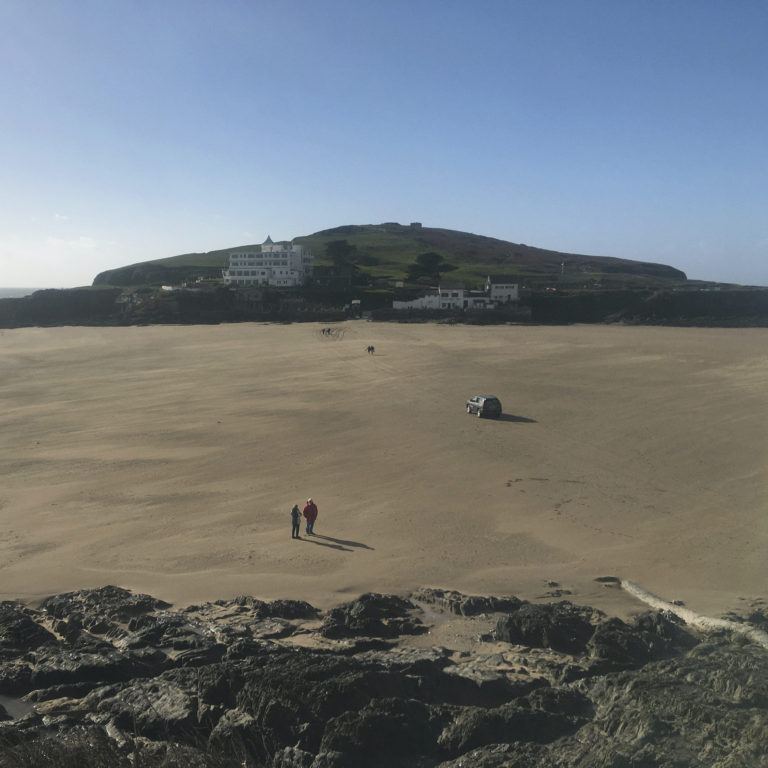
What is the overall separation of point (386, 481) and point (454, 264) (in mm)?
119017

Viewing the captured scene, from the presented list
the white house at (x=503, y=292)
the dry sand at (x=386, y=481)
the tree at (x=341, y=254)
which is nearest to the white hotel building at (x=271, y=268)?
the tree at (x=341, y=254)

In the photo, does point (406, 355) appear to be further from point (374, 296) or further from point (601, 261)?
point (601, 261)

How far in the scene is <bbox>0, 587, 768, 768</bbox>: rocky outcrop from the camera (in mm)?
5824

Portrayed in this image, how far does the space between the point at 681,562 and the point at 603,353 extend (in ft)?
115

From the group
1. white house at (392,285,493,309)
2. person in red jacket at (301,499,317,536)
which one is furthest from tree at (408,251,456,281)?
person in red jacket at (301,499,317,536)

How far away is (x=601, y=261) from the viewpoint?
162 meters

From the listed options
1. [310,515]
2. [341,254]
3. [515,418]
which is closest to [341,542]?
[310,515]

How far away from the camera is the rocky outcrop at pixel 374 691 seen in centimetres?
582

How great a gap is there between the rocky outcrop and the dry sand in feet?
6.00

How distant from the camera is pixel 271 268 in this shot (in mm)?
102438

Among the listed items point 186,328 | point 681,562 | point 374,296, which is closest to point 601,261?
point 374,296

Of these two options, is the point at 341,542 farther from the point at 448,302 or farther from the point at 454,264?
the point at 454,264

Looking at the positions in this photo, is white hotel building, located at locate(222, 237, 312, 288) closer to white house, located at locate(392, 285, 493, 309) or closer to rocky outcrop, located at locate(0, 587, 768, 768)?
white house, located at locate(392, 285, 493, 309)

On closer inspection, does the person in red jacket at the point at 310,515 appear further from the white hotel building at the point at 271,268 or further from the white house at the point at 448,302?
the white hotel building at the point at 271,268
